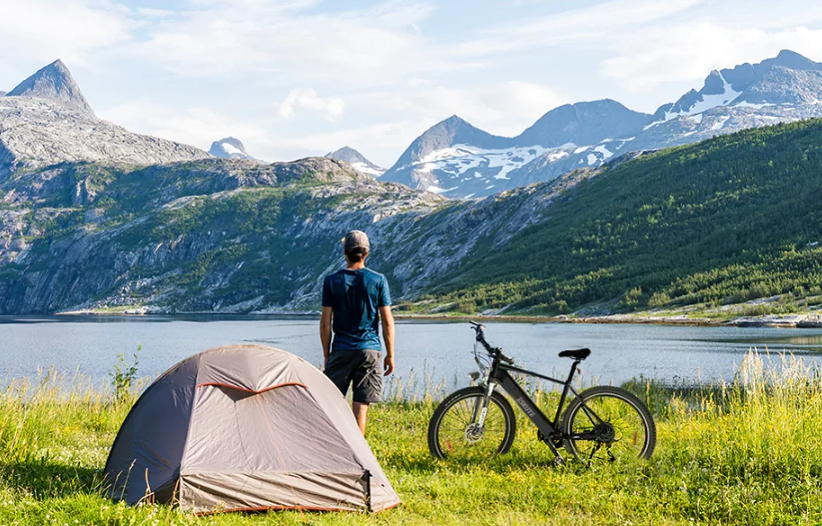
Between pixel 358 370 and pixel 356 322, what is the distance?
0.76m

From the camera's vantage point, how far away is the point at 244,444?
9312mm

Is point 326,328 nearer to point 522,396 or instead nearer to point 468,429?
point 468,429

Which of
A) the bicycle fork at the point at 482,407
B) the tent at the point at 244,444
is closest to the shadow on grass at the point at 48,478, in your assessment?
the tent at the point at 244,444

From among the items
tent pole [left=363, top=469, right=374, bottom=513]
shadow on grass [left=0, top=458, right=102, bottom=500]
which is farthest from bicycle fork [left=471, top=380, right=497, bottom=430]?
shadow on grass [left=0, top=458, right=102, bottom=500]

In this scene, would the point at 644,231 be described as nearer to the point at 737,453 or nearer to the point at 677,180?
the point at 677,180

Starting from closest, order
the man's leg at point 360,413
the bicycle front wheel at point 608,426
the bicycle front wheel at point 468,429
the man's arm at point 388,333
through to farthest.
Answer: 1. the man's arm at point 388,333
2. the man's leg at point 360,413
3. the bicycle front wheel at point 608,426
4. the bicycle front wheel at point 468,429

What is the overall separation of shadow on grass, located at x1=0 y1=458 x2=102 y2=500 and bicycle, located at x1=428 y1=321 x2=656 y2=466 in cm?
524

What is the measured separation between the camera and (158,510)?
805cm

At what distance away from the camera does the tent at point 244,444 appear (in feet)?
29.1

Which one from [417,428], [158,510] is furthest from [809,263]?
[158,510]

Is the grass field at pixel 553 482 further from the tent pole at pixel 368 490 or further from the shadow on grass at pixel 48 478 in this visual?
the tent pole at pixel 368 490

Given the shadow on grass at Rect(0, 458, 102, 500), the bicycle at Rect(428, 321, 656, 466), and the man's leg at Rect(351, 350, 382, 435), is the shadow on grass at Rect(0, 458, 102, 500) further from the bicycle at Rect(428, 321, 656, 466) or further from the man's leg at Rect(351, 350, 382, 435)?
the bicycle at Rect(428, 321, 656, 466)

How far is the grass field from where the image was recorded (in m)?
8.23

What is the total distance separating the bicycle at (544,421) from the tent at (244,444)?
1.94 m
